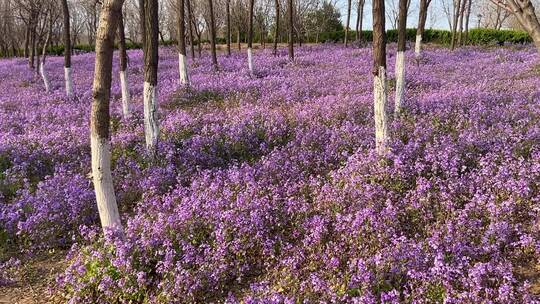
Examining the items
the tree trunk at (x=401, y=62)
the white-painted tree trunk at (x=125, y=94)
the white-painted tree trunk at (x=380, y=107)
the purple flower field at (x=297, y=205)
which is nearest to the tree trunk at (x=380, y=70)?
the white-painted tree trunk at (x=380, y=107)

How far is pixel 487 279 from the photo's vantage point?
5.30 meters

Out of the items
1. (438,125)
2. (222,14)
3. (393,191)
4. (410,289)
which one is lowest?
(410,289)

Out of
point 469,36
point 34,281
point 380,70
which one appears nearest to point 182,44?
point 380,70

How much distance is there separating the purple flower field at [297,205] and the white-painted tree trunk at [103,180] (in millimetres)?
332

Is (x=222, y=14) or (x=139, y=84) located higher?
(x=222, y=14)

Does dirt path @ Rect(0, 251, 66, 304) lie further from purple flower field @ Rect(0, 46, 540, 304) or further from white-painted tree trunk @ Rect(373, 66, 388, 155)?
white-painted tree trunk @ Rect(373, 66, 388, 155)

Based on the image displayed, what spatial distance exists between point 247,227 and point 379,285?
2152mm

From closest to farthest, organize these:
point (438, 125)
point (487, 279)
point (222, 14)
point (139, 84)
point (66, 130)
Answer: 1. point (487, 279)
2. point (438, 125)
3. point (66, 130)
4. point (139, 84)
5. point (222, 14)

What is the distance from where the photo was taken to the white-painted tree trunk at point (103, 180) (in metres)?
6.66

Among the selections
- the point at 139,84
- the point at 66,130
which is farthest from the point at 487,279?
the point at 139,84

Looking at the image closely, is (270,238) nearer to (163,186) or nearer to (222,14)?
(163,186)

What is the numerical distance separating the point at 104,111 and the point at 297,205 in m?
3.28

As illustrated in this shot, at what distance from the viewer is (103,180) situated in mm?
6762

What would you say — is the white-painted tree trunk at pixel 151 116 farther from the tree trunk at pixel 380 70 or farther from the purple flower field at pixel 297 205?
the tree trunk at pixel 380 70
